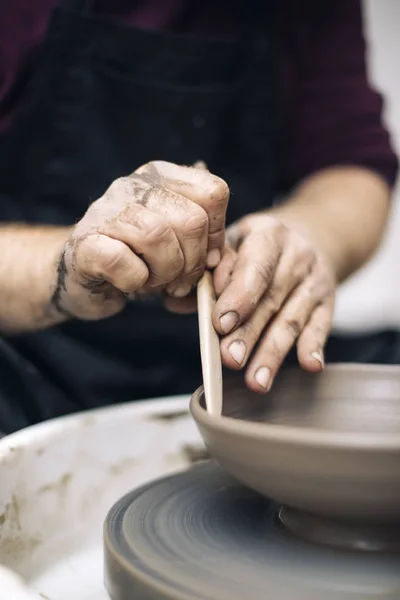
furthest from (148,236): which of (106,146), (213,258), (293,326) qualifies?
(106,146)

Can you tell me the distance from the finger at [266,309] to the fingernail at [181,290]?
7cm

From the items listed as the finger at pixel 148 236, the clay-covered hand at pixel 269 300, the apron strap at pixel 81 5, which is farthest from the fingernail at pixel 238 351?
the apron strap at pixel 81 5

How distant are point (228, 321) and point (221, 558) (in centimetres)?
23

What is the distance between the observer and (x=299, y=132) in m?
1.43

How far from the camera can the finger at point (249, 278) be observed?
0.73 metres

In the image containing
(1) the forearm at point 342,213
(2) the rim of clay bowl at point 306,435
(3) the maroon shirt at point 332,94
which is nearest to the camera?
(2) the rim of clay bowl at point 306,435

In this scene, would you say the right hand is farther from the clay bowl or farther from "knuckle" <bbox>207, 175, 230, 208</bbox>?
the clay bowl

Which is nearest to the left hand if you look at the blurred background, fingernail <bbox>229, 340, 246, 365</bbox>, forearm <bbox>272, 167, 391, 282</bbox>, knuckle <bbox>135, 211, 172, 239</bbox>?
fingernail <bbox>229, 340, 246, 365</bbox>

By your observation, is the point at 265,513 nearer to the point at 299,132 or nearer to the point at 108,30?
the point at 108,30

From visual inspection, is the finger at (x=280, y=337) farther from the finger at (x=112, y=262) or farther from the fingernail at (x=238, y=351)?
the finger at (x=112, y=262)

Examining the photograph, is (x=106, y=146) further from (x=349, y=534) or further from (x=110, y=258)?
(x=349, y=534)

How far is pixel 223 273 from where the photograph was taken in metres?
0.78

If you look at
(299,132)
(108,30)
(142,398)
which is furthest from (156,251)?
(299,132)

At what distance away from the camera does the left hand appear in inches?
29.1
